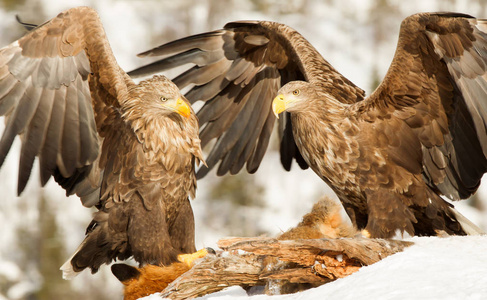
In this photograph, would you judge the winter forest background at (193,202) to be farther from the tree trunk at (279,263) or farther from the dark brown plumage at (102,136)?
the tree trunk at (279,263)

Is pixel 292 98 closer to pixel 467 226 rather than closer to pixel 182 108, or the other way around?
pixel 182 108

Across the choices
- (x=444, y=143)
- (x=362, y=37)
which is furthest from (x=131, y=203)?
(x=362, y=37)

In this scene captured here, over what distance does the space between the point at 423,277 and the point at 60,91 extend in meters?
3.17

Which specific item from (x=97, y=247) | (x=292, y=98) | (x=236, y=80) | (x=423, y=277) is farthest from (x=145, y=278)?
(x=236, y=80)

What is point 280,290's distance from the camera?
190 inches

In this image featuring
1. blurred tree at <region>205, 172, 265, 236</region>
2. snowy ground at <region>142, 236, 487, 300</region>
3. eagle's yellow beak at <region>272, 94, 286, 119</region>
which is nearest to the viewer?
snowy ground at <region>142, 236, 487, 300</region>

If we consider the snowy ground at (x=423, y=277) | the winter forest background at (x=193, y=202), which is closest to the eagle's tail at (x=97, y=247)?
the snowy ground at (x=423, y=277)

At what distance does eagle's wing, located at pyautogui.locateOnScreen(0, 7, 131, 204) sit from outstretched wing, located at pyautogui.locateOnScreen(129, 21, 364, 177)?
109 cm

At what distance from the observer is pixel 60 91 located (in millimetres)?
5805

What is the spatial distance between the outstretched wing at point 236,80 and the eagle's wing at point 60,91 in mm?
1087

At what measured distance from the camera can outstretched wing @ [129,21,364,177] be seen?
A: 6.91 meters

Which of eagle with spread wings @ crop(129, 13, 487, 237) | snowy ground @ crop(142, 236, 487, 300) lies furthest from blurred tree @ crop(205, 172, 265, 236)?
snowy ground @ crop(142, 236, 487, 300)

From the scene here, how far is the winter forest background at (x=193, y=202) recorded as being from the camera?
26750 mm

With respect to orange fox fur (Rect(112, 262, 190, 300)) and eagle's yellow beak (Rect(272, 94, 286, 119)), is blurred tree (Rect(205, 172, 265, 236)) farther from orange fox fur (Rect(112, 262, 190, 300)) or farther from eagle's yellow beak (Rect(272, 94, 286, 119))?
orange fox fur (Rect(112, 262, 190, 300))
